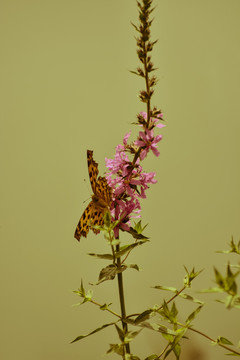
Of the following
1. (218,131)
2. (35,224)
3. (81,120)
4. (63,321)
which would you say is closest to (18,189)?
(35,224)

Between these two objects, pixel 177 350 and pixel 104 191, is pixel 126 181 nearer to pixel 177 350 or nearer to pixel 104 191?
pixel 104 191

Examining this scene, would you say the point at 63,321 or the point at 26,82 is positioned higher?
the point at 26,82

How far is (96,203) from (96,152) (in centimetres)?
45

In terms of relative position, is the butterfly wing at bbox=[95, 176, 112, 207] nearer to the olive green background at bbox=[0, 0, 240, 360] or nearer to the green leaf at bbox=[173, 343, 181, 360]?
the green leaf at bbox=[173, 343, 181, 360]

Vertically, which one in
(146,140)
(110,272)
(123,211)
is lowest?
(110,272)

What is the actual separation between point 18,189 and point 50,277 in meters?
0.28

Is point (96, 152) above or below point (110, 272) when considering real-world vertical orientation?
above

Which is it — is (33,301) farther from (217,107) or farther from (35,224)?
(217,107)

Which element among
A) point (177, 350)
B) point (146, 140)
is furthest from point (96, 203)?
point (177, 350)

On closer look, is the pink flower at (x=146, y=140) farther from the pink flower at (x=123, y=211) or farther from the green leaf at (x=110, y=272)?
the green leaf at (x=110, y=272)

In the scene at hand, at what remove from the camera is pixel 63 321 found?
1049 mm

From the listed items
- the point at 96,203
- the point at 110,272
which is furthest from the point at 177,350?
the point at 96,203

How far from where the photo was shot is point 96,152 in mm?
1057

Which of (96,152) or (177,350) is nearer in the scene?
(177,350)
